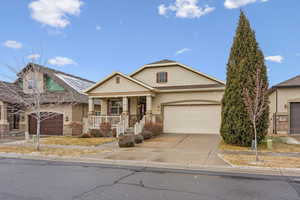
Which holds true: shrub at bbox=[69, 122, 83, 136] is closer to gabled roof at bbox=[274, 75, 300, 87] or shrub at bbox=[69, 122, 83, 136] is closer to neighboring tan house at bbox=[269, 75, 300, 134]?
neighboring tan house at bbox=[269, 75, 300, 134]

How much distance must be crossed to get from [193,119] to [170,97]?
276 centimetres

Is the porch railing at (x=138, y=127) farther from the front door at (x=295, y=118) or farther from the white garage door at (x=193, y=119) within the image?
the front door at (x=295, y=118)

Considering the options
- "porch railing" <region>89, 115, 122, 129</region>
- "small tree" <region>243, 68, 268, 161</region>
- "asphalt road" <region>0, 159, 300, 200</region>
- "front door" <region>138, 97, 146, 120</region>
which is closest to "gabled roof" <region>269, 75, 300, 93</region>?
"small tree" <region>243, 68, 268, 161</region>

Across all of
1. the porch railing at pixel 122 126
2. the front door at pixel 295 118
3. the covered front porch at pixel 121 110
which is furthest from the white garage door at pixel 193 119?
the front door at pixel 295 118

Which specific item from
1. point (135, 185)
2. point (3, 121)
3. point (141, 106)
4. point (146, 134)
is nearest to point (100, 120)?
point (141, 106)

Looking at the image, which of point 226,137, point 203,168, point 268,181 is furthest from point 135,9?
point 268,181

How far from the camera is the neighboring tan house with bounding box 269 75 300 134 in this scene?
651 inches

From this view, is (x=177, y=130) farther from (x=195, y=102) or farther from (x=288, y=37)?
(x=288, y=37)

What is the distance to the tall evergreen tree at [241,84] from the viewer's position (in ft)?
36.0

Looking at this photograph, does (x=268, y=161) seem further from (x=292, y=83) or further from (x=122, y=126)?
(x=292, y=83)

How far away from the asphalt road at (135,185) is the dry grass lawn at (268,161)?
126cm

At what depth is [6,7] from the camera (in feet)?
48.6

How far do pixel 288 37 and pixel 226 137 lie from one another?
1209 centimetres

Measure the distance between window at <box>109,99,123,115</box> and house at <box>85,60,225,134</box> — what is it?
33cm
